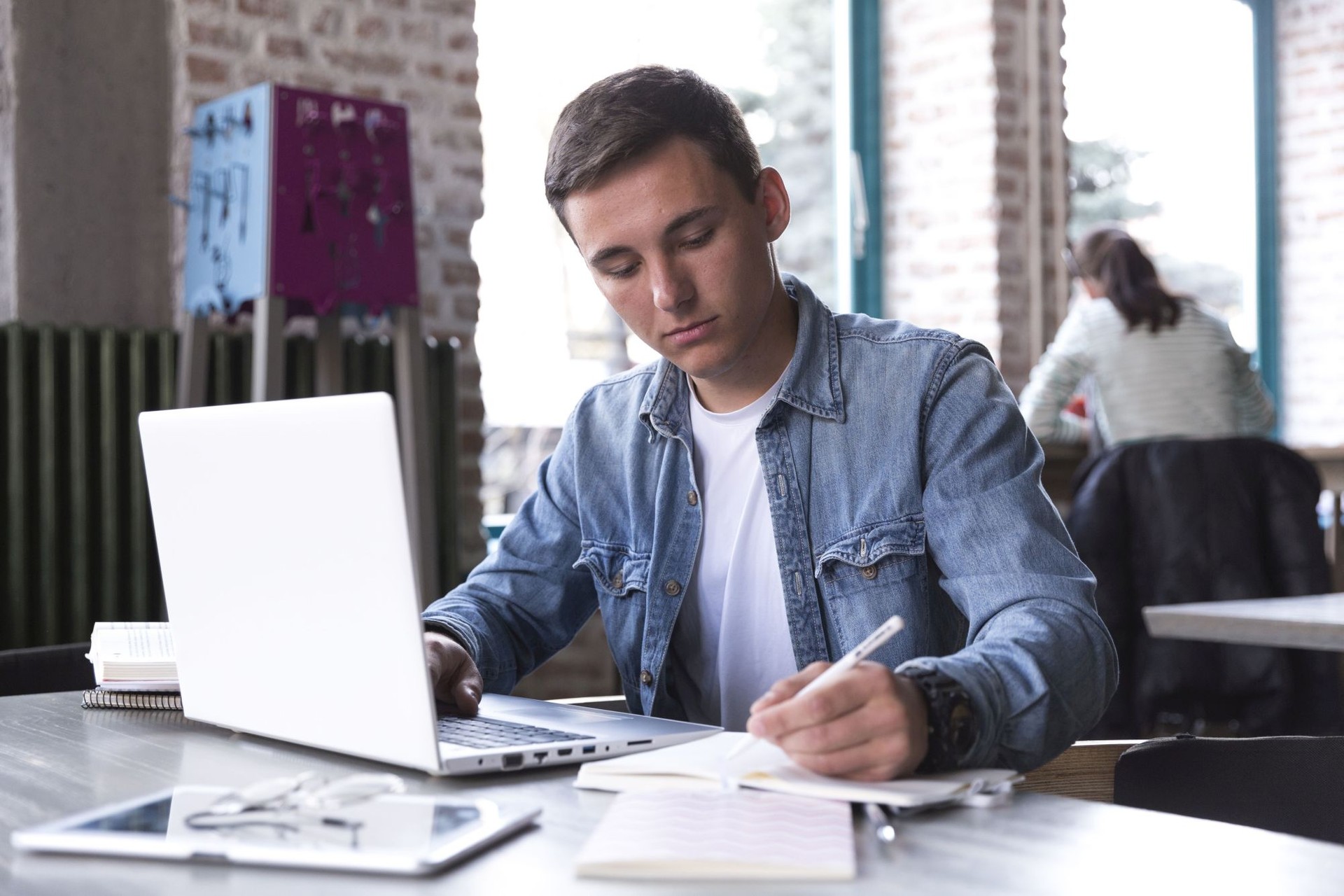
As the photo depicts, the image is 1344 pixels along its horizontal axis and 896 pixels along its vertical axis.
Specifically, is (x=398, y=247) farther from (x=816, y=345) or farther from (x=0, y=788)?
(x=0, y=788)

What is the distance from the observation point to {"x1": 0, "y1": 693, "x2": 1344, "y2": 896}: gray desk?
73cm

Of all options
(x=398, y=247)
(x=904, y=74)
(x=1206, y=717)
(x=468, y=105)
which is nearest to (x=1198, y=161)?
(x=904, y=74)

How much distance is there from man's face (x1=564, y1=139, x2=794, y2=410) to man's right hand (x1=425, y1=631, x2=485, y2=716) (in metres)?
0.37

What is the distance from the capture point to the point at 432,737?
929 mm

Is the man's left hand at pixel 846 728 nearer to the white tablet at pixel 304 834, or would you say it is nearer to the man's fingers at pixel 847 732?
the man's fingers at pixel 847 732

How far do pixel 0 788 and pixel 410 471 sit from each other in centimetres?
200

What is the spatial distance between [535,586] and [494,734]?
52cm

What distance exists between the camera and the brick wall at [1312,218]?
532cm

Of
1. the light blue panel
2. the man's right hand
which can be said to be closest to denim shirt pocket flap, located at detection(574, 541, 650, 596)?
the man's right hand

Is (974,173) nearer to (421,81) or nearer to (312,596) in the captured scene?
(421,81)

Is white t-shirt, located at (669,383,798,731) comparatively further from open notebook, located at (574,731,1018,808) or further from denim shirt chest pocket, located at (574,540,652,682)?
open notebook, located at (574,731,1018,808)

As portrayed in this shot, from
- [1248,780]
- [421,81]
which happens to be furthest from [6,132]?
[1248,780]

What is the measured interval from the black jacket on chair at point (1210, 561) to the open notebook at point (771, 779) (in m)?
2.42

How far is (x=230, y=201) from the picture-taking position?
9.20 feet
